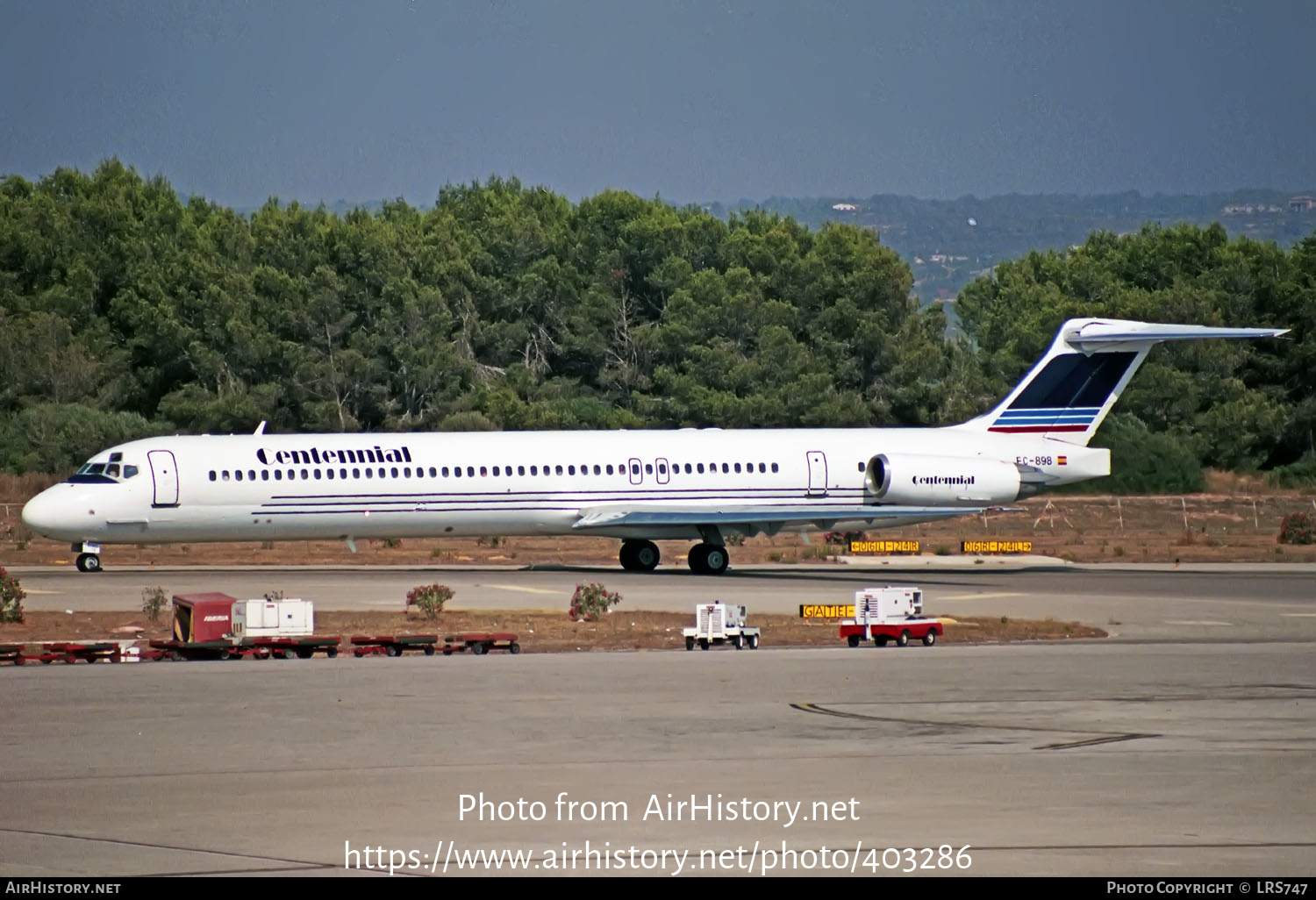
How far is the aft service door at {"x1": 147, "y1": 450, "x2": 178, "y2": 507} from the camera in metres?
36.0

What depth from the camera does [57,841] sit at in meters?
11.1

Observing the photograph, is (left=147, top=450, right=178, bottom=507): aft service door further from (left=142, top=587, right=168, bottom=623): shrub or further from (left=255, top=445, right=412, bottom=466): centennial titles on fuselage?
(left=142, top=587, right=168, bottom=623): shrub

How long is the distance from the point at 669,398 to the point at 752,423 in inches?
178

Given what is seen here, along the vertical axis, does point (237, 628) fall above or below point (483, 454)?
Result: below

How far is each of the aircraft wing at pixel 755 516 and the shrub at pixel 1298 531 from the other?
1343 centimetres

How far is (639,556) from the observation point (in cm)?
4028

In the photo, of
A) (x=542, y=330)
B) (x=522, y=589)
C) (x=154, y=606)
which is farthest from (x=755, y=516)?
(x=542, y=330)

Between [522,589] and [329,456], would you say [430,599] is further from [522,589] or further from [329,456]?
[329,456]

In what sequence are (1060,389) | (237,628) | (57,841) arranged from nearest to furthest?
(57,841) → (237,628) → (1060,389)

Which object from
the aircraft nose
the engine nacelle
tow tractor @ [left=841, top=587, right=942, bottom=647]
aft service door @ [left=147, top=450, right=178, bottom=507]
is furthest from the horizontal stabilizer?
the aircraft nose

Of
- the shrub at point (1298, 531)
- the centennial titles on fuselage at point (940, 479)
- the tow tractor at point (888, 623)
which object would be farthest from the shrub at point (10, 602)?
the shrub at point (1298, 531)
